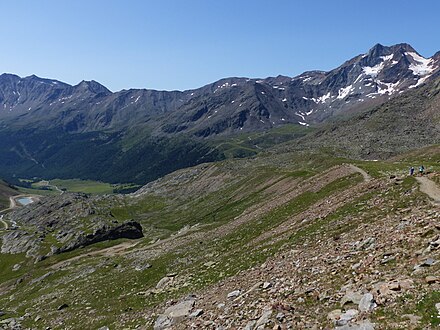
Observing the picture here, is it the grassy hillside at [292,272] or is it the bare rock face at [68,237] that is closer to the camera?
the grassy hillside at [292,272]

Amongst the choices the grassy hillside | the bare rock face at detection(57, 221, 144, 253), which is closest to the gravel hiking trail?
the grassy hillside

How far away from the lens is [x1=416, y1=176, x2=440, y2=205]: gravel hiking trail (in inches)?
1386

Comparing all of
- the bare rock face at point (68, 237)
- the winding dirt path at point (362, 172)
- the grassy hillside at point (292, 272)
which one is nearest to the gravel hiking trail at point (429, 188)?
the grassy hillside at point (292, 272)

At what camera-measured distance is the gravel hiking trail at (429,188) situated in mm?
35206

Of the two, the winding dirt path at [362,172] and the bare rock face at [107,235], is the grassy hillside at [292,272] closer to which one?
the winding dirt path at [362,172]

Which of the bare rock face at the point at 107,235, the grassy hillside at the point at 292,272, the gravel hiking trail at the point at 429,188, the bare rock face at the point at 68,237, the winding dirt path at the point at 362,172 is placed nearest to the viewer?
the grassy hillside at the point at 292,272

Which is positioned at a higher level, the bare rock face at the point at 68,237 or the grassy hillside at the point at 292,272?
the grassy hillside at the point at 292,272

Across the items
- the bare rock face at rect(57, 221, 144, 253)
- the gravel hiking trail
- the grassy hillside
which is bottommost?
the bare rock face at rect(57, 221, 144, 253)

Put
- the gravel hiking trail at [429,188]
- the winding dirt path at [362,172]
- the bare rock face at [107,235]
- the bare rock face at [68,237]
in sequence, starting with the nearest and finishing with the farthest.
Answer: the gravel hiking trail at [429,188] < the winding dirt path at [362,172] < the bare rock face at [107,235] < the bare rock face at [68,237]

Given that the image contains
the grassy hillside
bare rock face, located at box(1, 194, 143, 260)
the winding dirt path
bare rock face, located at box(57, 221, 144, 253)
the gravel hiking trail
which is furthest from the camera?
bare rock face, located at box(1, 194, 143, 260)

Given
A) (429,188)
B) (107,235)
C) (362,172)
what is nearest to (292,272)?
(429,188)

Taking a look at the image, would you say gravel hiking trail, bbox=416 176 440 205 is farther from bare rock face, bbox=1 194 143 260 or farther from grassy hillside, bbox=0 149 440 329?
bare rock face, bbox=1 194 143 260

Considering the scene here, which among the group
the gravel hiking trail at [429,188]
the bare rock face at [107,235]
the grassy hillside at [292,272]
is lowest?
the bare rock face at [107,235]

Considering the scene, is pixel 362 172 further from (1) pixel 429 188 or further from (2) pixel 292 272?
(2) pixel 292 272
